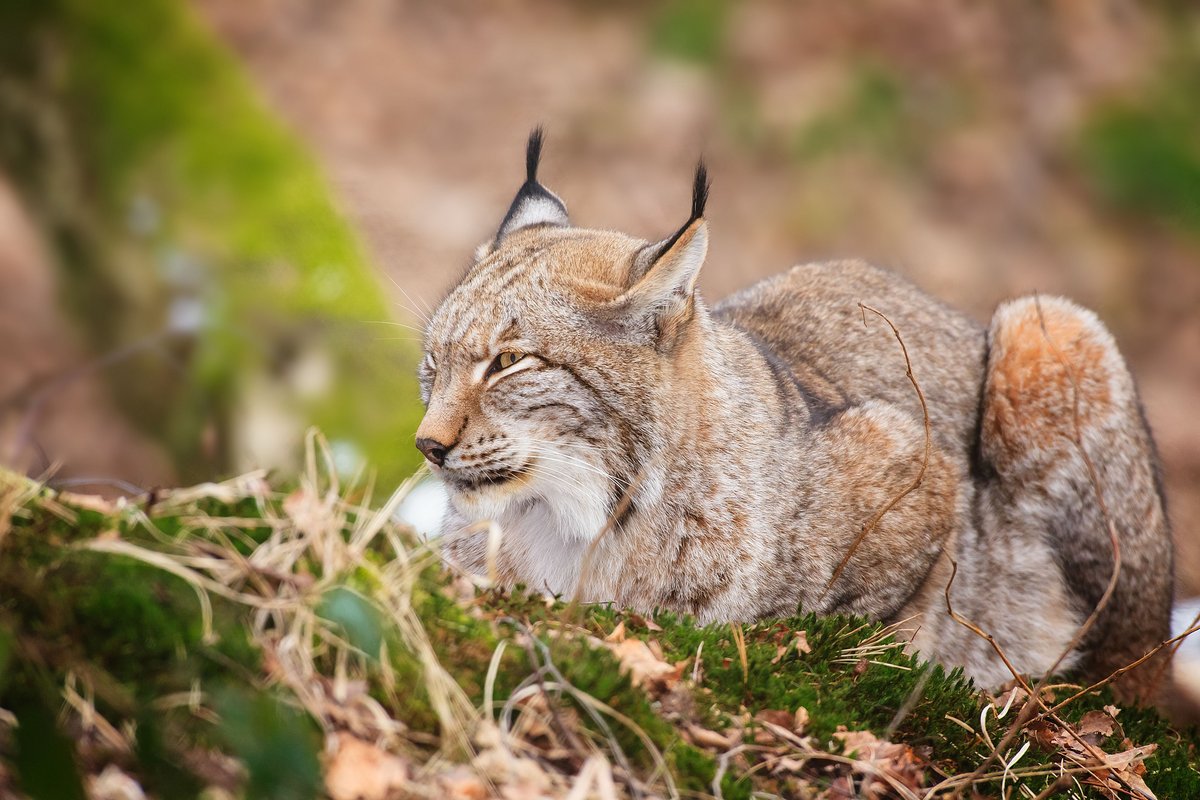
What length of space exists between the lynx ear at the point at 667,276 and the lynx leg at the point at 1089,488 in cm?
206

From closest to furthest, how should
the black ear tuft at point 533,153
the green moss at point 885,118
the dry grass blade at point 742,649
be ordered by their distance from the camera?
the dry grass blade at point 742,649 → the black ear tuft at point 533,153 → the green moss at point 885,118

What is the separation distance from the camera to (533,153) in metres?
5.36

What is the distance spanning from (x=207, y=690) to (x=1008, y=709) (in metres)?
2.69

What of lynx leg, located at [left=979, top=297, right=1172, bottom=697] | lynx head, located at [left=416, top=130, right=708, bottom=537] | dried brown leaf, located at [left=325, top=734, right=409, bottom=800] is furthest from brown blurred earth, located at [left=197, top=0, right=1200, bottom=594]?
dried brown leaf, located at [left=325, top=734, right=409, bottom=800]

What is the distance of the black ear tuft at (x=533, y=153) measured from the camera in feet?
17.4

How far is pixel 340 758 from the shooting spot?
8.00 ft

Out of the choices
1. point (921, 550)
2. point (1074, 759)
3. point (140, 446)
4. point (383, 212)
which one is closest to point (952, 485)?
point (921, 550)

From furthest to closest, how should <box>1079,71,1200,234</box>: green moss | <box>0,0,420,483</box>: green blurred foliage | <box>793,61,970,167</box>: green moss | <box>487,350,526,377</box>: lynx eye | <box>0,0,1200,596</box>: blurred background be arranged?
1. <box>793,61,970,167</box>: green moss
2. <box>1079,71,1200,234</box>: green moss
3. <box>0,0,1200,596</box>: blurred background
4. <box>0,0,420,483</box>: green blurred foliage
5. <box>487,350,526,377</box>: lynx eye

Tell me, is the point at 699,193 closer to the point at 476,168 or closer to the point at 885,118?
the point at 476,168

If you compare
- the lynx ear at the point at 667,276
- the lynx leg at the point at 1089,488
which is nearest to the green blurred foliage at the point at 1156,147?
→ the lynx leg at the point at 1089,488

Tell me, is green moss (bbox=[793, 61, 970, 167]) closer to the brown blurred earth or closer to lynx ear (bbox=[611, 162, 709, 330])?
the brown blurred earth

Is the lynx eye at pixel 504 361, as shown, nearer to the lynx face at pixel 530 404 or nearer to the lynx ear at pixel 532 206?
the lynx face at pixel 530 404

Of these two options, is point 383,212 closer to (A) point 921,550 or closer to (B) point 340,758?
(A) point 921,550

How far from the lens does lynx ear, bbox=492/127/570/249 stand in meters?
5.34
